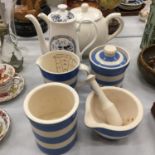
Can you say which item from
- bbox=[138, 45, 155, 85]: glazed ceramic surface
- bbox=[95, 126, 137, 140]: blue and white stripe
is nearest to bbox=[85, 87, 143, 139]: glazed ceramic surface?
bbox=[95, 126, 137, 140]: blue and white stripe

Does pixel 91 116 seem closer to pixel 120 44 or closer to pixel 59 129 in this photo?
pixel 59 129

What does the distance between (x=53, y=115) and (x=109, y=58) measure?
0.60ft

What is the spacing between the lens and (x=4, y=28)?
0.64 metres

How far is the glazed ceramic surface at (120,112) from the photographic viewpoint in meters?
0.46

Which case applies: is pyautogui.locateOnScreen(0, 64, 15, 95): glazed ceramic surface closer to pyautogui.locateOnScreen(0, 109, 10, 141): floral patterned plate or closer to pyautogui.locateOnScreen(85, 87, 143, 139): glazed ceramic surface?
pyautogui.locateOnScreen(0, 109, 10, 141): floral patterned plate

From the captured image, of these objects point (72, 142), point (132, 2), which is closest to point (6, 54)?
point (72, 142)

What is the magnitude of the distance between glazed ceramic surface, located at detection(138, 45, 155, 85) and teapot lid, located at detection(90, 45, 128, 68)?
0.06 m

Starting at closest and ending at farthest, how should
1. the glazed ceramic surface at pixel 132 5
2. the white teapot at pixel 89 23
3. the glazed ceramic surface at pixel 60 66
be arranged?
the glazed ceramic surface at pixel 60 66 < the white teapot at pixel 89 23 < the glazed ceramic surface at pixel 132 5

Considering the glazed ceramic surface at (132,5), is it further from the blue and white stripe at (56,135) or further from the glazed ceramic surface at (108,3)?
the blue and white stripe at (56,135)

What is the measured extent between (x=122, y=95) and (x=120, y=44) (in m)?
0.31

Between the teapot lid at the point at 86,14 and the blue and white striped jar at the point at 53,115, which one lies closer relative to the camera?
the blue and white striped jar at the point at 53,115

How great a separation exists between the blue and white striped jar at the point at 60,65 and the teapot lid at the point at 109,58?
0.05 metres

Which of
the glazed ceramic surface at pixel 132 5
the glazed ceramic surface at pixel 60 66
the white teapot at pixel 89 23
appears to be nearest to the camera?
the glazed ceramic surface at pixel 60 66

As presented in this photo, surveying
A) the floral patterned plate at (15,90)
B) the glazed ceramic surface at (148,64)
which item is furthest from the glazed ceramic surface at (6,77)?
the glazed ceramic surface at (148,64)
